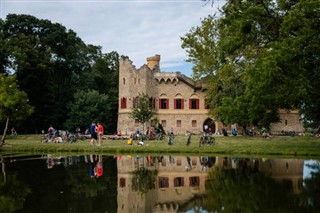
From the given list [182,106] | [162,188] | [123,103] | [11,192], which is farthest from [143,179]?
[182,106]

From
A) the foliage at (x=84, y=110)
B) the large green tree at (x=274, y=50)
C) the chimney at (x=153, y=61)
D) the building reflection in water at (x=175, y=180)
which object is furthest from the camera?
the chimney at (x=153, y=61)

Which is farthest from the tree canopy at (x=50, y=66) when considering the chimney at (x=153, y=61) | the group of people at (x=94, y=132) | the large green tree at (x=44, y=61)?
the group of people at (x=94, y=132)

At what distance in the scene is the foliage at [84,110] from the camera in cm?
5497

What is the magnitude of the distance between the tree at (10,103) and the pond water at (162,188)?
1452 centimetres

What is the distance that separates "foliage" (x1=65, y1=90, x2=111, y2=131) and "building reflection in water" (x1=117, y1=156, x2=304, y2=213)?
36042 mm

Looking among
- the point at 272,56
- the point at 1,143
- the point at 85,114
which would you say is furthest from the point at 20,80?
the point at 272,56

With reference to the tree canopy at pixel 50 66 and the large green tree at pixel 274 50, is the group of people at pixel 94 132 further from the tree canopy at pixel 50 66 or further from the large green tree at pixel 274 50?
the tree canopy at pixel 50 66

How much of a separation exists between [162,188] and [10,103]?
2260cm

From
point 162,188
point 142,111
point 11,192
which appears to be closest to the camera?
point 11,192

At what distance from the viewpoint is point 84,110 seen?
5550 cm

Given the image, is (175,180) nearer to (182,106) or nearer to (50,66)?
(182,106)

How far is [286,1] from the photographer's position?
23.9m

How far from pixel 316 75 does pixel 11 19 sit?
44631 millimetres

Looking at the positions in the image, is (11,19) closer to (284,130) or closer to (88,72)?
(88,72)
